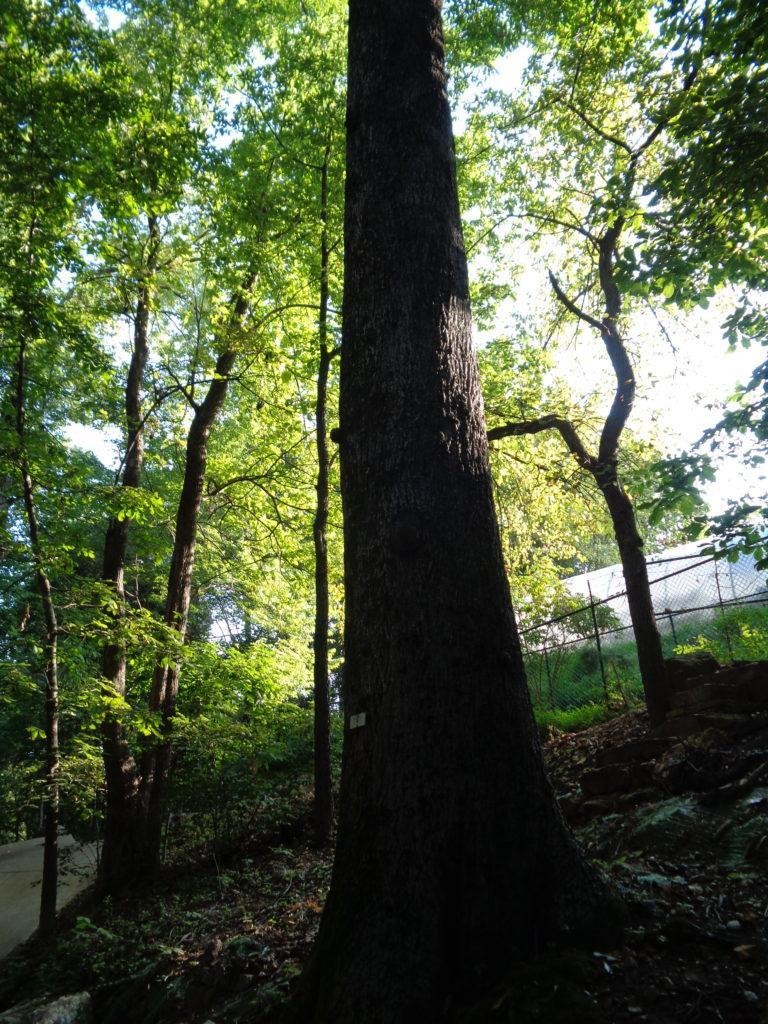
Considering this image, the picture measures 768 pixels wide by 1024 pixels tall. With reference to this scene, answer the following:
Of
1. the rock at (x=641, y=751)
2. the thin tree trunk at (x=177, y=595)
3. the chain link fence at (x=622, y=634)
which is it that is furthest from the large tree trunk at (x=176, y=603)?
the chain link fence at (x=622, y=634)

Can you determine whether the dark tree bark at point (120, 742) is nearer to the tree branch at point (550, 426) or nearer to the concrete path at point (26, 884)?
the concrete path at point (26, 884)

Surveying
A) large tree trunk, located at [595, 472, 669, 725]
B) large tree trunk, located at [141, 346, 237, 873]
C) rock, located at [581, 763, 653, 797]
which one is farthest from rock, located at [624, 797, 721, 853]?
large tree trunk, located at [141, 346, 237, 873]

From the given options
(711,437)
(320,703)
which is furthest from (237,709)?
(711,437)

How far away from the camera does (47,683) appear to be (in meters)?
6.94

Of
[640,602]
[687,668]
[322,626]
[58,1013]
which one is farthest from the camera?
[322,626]

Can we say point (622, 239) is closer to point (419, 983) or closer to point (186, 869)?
point (419, 983)

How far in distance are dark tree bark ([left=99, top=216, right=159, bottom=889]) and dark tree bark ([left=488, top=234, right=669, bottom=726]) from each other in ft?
19.6

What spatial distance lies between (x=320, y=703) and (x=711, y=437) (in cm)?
611

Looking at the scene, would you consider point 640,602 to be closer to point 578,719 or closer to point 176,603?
point 578,719

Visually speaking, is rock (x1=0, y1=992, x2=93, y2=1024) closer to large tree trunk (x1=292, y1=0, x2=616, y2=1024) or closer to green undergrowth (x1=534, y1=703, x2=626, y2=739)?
Answer: large tree trunk (x1=292, y1=0, x2=616, y2=1024)

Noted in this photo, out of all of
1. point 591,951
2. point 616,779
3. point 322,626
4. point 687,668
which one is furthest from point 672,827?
point 322,626

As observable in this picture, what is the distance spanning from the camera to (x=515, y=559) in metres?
11.4

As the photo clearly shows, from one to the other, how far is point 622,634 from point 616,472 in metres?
7.37

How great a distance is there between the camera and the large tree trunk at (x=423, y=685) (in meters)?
2.27
